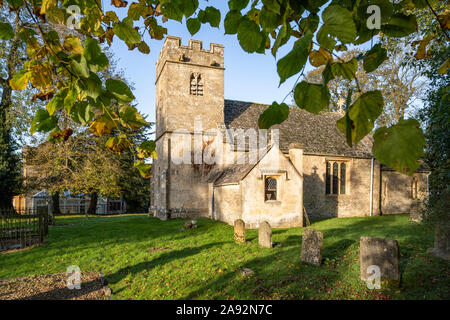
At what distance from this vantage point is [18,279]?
7652 mm

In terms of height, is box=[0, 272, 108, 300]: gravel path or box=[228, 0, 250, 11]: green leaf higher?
box=[228, 0, 250, 11]: green leaf

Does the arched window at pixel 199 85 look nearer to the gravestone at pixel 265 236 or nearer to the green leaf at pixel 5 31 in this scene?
the gravestone at pixel 265 236

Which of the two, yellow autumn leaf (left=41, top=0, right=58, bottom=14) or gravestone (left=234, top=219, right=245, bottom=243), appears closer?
yellow autumn leaf (left=41, top=0, right=58, bottom=14)

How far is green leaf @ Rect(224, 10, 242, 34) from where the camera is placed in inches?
66.4

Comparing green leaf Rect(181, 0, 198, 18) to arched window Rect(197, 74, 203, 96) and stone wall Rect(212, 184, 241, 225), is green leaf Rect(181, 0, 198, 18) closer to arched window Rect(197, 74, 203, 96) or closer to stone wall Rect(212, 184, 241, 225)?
stone wall Rect(212, 184, 241, 225)

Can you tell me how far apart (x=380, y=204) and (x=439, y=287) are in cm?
1594

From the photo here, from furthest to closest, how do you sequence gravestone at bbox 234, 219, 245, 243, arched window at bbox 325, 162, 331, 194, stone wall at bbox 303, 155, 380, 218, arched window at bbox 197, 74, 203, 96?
arched window at bbox 197, 74, 203, 96, arched window at bbox 325, 162, 331, 194, stone wall at bbox 303, 155, 380, 218, gravestone at bbox 234, 219, 245, 243

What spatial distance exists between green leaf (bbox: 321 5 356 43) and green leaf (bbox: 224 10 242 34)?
879 mm

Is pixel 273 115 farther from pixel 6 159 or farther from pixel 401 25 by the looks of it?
pixel 6 159

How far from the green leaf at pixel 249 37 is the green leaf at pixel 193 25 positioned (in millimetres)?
939

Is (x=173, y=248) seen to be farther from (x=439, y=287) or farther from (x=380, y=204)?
(x=380, y=204)

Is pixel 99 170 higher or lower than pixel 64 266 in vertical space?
higher

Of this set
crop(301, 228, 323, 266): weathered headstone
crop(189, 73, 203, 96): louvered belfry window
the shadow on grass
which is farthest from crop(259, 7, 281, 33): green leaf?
crop(189, 73, 203, 96): louvered belfry window
